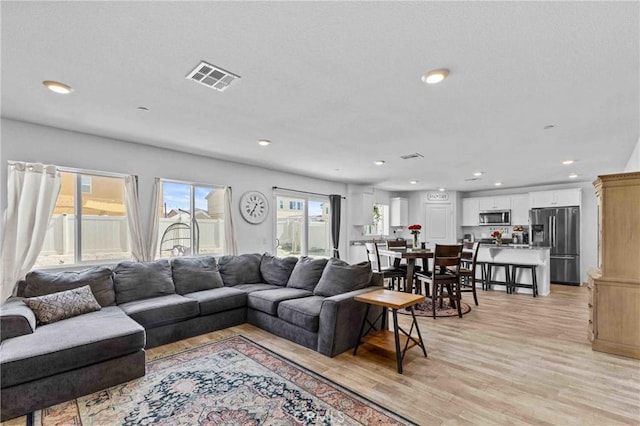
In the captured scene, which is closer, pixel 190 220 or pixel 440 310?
pixel 440 310

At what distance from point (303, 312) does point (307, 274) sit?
3.07 ft

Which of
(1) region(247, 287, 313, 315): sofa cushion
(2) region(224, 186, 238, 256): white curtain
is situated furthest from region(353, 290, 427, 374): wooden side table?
(2) region(224, 186, 238, 256): white curtain

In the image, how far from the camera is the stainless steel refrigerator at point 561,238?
23.3ft

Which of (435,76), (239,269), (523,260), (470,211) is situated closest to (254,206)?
(239,269)

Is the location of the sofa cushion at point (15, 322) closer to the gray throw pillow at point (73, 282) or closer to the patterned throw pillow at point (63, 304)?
the patterned throw pillow at point (63, 304)

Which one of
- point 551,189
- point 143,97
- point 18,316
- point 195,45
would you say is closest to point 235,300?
point 18,316

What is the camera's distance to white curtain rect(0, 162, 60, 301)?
10.4 ft

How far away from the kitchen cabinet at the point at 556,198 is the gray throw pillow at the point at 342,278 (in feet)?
20.6

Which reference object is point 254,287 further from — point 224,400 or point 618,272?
point 618,272

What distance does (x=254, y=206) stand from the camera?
18.7 ft

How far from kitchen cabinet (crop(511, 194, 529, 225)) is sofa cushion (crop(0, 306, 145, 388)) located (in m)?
8.88

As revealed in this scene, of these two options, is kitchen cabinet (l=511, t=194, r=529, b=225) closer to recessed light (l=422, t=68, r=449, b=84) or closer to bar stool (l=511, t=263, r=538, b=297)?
bar stool (l=511, t=263, r=538, b=297)

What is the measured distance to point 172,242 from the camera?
4676 mm

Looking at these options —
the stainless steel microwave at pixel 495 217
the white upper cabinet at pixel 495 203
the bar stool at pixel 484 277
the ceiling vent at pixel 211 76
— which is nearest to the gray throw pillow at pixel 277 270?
the ceiling vent at pixel 211 76
